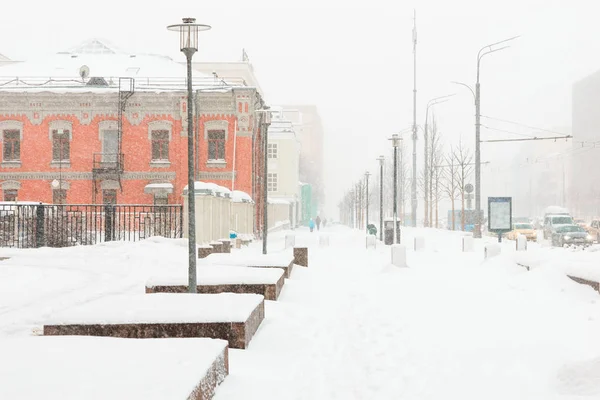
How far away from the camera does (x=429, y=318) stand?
453 inches

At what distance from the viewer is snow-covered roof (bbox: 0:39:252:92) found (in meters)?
41.8

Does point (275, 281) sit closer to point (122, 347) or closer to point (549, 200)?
point (122, 347)

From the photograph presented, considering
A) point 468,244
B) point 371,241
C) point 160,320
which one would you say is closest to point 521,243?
point 468,244

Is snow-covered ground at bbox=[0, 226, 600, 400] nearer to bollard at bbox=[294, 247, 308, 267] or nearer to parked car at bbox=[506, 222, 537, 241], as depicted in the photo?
bollard at bbox=[294, 247, 308, 267]

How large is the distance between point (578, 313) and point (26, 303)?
921 centimetres

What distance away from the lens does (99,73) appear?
44.2m

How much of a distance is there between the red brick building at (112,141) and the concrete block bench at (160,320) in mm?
33491

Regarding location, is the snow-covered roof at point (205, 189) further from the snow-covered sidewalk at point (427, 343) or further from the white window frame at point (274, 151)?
the white window frame at point (274, 151)

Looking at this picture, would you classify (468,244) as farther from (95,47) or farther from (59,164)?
(95,47)

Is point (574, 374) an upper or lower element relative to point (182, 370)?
lower

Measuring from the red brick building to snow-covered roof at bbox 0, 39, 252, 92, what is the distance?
14 cm

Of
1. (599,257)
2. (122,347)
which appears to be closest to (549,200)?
(599,257)

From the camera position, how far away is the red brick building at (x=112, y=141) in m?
41.3

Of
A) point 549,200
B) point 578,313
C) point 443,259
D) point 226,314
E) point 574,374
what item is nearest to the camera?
point 574,374
